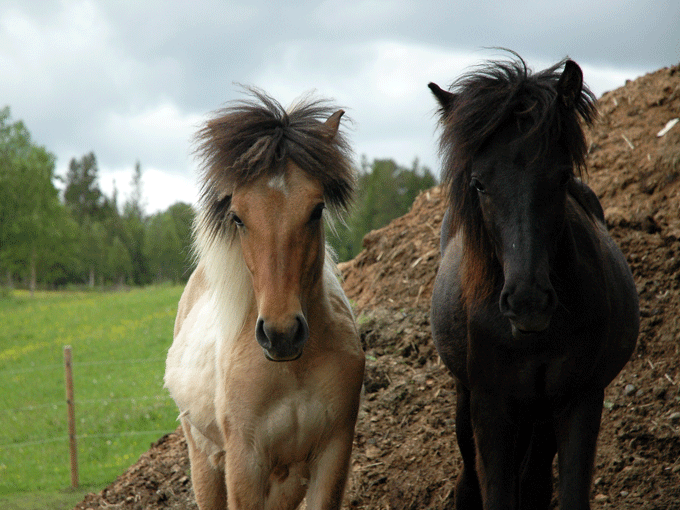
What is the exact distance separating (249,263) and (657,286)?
14.3ft

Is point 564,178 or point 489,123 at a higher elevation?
point 489,123

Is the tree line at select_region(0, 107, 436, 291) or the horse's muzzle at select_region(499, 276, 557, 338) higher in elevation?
the tree line at select_region(0, 107, 436, 291)

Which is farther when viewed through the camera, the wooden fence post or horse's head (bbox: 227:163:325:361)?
the wooden fence post

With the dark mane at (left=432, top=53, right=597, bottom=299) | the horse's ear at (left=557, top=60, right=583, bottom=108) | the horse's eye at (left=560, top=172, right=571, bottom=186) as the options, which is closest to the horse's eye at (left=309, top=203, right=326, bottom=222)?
the dark mane at (left=432, top=53, right=597, bottom=299)

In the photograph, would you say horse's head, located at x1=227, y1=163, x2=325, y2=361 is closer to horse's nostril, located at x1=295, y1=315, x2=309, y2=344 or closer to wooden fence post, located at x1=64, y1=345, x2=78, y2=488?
Result: horse's nostril, located at x1=295, y1=315, x2=309, y2=344

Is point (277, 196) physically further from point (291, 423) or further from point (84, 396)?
point (84, 396)

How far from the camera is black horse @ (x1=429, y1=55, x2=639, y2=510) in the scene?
266 centimetres

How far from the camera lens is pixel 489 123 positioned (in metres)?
2.80

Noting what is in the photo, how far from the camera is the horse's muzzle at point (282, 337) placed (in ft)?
8.75

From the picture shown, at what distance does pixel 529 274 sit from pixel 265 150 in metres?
1.31

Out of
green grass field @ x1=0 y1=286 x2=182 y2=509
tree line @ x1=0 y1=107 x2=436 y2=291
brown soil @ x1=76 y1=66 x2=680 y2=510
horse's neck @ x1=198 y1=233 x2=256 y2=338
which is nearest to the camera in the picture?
horse's neck @ x1=198 y1=233 x2=256 y2=338

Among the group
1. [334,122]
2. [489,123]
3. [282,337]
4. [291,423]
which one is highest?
[334,122]

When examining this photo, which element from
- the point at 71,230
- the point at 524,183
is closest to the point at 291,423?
the point at 524,183

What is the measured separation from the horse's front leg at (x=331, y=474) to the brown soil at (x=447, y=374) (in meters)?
1.80
